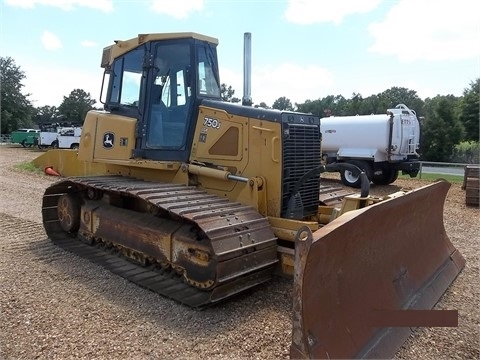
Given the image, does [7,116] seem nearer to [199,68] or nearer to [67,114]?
[67,114]

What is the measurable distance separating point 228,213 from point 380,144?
11.0 meters

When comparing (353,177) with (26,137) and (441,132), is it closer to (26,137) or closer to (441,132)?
(441,132)

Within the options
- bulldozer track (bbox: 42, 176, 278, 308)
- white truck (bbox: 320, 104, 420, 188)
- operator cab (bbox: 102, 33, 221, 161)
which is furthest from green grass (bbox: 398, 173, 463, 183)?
bulldozer track (bbox: 42, 176, 278, 308)

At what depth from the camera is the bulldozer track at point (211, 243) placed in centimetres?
404

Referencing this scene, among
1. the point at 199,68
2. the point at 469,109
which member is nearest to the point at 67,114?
the point at 469,109

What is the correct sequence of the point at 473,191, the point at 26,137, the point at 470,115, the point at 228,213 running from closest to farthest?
the point at 228,213
the point at 473,191
the point at 26,137
the point at 470,115

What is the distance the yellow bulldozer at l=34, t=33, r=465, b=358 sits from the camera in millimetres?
3357

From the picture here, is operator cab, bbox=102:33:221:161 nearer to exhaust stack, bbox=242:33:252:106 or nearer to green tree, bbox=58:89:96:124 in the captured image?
exhaust stack, bbox=242:33:252:106

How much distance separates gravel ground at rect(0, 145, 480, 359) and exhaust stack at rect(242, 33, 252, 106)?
Answer: 95.8 inches

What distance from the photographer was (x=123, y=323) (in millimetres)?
3834

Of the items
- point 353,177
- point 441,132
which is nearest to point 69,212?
point 353,177

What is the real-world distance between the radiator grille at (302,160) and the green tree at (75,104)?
215 ft

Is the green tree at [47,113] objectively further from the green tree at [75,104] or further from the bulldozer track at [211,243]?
the bulldozer track at [211,243]

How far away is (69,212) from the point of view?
20.8 ft
